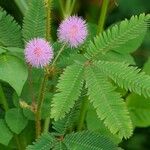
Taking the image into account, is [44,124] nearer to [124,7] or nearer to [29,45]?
[29,45]

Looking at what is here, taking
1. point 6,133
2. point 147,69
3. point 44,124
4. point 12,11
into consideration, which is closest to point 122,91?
point 147,69

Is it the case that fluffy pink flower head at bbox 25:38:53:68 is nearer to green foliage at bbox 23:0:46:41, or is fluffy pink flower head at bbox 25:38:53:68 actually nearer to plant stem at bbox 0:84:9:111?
green foliage at bbox 23:0:46:41

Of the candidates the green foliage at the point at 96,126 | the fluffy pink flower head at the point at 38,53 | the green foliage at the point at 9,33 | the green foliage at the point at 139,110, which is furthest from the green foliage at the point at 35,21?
the green foliage at the point at 139,110

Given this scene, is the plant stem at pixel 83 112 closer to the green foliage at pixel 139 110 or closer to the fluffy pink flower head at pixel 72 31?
the green foliage at pixel 139 110

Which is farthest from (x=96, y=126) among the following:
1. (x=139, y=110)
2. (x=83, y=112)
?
(x=139, y=110)

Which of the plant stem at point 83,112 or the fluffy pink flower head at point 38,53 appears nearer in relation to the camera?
the fluffy pink flower head at point 38,53

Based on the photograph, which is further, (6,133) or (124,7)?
(124,7)

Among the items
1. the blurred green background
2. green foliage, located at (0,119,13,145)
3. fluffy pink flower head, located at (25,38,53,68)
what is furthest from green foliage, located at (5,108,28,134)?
the blurred green background

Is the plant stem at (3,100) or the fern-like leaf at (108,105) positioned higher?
the plant stem at (3,100)
